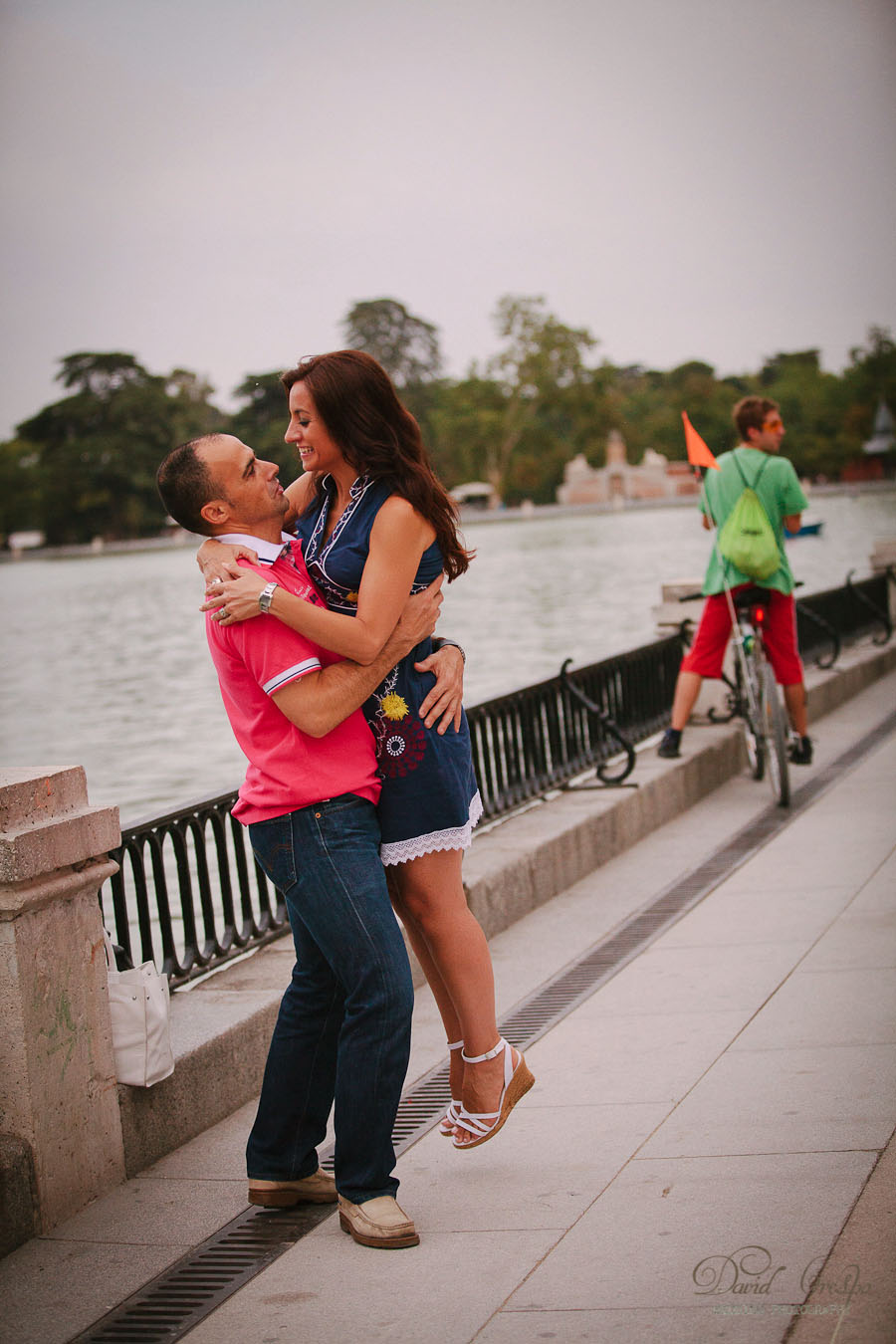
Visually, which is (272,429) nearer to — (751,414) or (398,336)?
(751,414)

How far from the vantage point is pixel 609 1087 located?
396 centimetres

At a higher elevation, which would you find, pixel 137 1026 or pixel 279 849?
pixel 279 849

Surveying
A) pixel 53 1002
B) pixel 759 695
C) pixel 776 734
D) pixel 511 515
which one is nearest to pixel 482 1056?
pixel 53 1002

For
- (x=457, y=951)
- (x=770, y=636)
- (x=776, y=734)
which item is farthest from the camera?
(x=770, y=636)

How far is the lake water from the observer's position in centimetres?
3700

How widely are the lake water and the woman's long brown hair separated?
74.9 inches

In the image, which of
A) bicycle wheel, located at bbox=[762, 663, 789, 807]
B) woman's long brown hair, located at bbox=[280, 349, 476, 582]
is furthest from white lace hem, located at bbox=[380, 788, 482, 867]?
bicycle wheel, located at bbox=[762, 663, 789, 807]

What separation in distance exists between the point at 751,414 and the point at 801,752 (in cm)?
194

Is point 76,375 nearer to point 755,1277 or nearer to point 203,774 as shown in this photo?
point 203,774

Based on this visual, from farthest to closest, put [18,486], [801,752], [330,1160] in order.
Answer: [18,486] → [801,752] → [330,1160]

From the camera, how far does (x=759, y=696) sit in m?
7.92

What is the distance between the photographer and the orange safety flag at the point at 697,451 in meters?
7.88

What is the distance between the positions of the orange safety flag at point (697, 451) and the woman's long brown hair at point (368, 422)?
4991 millimetres

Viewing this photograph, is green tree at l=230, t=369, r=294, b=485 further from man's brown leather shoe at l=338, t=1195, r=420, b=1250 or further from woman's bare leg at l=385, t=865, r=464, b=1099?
man's brown leather shoe at l=338, t=1195, r=420, b=1250
